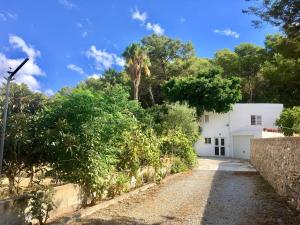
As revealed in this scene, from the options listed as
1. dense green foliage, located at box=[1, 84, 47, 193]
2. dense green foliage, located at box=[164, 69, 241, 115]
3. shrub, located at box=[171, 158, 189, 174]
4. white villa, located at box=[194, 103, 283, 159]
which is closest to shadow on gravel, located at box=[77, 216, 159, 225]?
dense green foliage, located at box=[1, 84, 47, 193]

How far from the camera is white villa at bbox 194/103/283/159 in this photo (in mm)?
39250

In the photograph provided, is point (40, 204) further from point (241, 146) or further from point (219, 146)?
point (219, 146)

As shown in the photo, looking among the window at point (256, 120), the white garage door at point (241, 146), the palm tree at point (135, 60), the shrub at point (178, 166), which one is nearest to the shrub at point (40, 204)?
the shrub at point (178, 166)

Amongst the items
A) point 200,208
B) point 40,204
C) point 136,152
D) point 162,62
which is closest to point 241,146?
point 162,62

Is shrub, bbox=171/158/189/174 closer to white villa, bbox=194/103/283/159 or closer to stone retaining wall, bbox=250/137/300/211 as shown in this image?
stone retaining wall, bbox=250/137/300/211

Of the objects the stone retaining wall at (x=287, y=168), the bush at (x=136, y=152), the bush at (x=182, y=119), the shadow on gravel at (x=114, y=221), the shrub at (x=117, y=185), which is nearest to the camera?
the shadow on gravel at (x=114, y=221)

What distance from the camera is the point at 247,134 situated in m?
38.2

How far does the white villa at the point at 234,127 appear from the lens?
3925cm

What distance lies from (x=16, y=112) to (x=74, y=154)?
5.30 ft

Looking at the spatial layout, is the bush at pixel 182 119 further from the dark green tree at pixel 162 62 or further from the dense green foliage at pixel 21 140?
the dense green foliage at pixel 21 140

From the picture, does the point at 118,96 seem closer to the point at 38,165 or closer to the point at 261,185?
the point at 38,165

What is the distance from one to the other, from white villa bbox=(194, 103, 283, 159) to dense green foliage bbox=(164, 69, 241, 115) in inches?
62.0

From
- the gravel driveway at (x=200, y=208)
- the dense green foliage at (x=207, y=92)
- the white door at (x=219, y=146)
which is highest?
the dense green foliage at (x=207, y=92)

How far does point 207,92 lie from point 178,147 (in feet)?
57.4
